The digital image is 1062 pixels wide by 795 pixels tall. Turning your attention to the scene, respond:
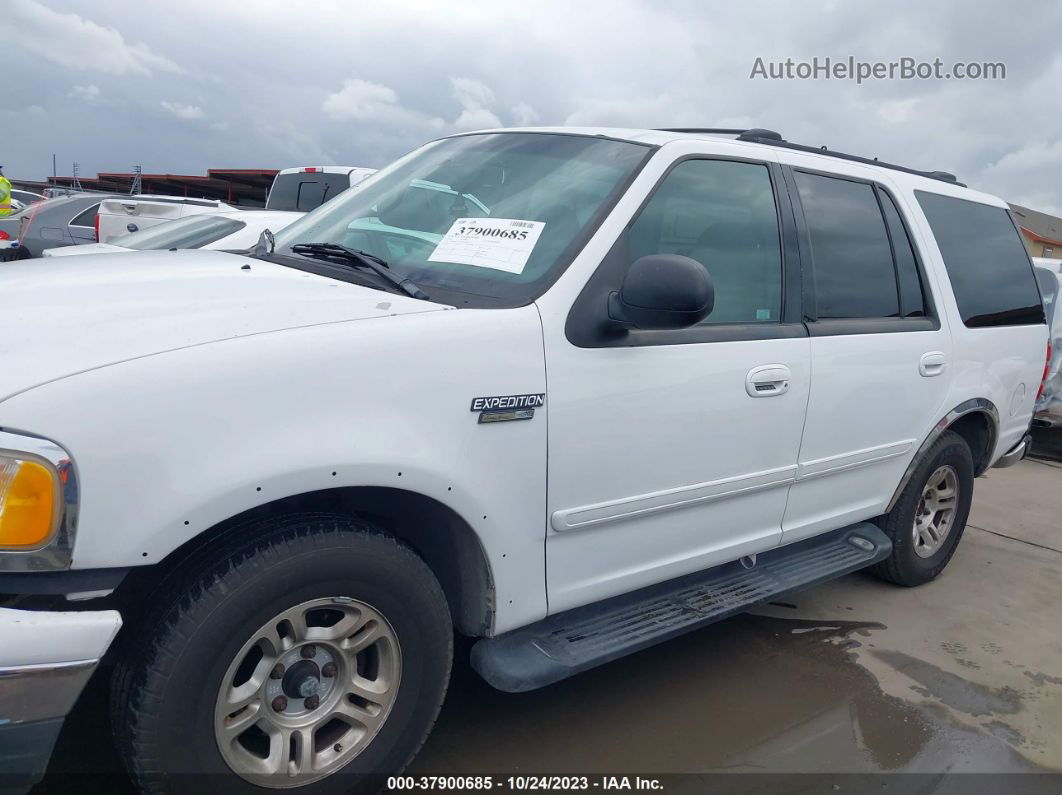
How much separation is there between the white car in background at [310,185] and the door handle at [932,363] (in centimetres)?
836

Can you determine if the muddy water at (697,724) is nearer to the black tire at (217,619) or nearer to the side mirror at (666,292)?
the black tire at (217,619)

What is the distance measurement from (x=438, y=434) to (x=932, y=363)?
2608mm

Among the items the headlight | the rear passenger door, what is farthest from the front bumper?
the rear passenger door

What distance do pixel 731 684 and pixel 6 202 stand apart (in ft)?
50.6

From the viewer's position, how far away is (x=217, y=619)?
1.88 meters

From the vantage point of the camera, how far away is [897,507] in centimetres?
406

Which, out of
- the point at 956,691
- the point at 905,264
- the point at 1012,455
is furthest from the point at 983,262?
the point at 956,691

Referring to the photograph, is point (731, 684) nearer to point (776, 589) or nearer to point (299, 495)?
point (776, 589)

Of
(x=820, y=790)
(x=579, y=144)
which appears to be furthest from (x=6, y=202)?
(x=820, y=790)

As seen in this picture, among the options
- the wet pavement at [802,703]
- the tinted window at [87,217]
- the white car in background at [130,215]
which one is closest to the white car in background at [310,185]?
the white car in background at [130,215]

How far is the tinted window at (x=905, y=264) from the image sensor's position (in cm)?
381

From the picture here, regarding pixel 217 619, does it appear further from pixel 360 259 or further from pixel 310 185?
pixel 310 185

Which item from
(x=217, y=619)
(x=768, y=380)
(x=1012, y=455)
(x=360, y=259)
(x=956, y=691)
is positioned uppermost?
(x=360, y=259)

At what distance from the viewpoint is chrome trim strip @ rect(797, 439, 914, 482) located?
129 inches
